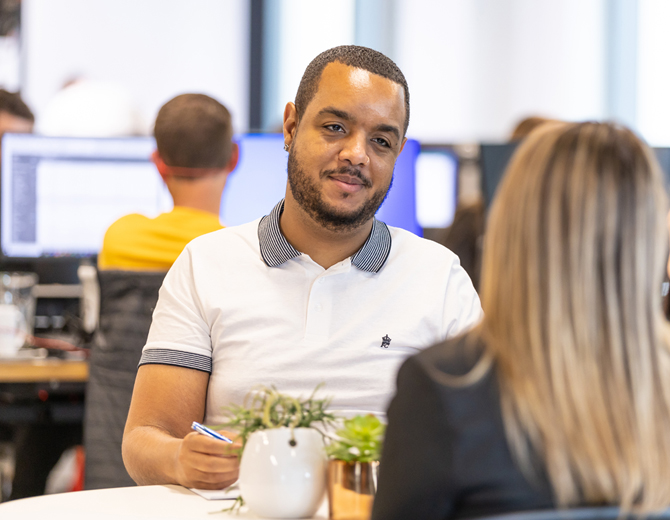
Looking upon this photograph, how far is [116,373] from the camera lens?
1.81 metres

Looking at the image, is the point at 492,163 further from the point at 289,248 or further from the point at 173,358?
the point at 173,358

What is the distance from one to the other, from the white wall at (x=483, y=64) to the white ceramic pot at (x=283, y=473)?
358cm

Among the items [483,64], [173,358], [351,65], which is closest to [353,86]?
[351,65]

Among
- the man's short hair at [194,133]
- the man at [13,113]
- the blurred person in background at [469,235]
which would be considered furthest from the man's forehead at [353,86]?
the man at [13,113]

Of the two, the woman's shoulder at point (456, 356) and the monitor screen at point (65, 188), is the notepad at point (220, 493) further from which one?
the monitor screen at point (65, 188)

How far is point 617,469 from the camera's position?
706mm

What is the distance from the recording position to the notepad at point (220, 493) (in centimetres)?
104

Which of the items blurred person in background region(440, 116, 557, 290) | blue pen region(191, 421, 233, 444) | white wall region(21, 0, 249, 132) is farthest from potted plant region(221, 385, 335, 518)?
white wall region(21, 0, 249, 132)

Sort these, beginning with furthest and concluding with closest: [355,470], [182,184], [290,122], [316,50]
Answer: [316,50], [182,184], [290,122], [355,470]

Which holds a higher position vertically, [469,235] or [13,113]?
[13,113]

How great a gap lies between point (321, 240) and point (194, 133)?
27.3 inches

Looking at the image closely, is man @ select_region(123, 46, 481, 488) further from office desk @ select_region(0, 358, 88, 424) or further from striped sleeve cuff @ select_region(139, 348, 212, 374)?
office desk @ select_region(0, 358, 88, 424)

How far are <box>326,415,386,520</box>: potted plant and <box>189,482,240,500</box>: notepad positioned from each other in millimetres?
182

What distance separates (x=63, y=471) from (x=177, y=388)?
1.74m
